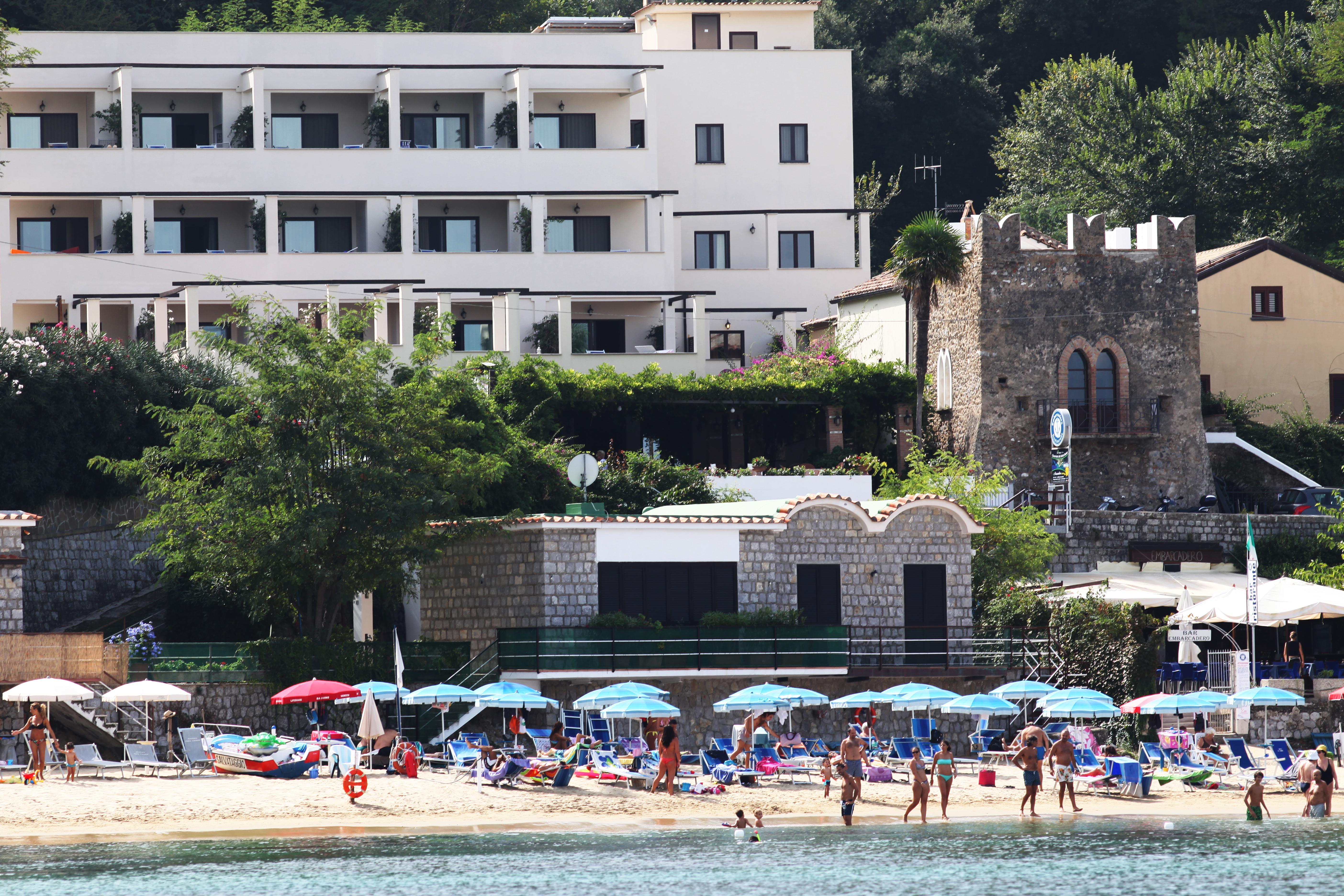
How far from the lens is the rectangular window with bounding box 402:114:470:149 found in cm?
6206

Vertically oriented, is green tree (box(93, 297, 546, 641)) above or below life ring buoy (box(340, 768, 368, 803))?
above

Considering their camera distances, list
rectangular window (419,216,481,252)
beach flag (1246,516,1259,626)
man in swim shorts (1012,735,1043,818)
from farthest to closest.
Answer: rectangular window (419,216,481,252) → beach flag (1246,516,1259,626) → man in swim shorts (1012,735,1043,818)

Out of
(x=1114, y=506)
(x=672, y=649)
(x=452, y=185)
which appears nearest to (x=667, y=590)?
(x=672, y=649)

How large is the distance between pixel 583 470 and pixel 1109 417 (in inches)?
675

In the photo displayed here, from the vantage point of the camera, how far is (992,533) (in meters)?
43.7

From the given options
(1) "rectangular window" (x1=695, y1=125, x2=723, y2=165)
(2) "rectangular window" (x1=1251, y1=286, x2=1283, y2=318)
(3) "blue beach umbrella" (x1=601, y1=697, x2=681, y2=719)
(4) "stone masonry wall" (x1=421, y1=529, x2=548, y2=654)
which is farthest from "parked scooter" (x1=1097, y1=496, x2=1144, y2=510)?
(3) "blue beach umbrella" (x1=601, y1=697, x2=681, y2=719)

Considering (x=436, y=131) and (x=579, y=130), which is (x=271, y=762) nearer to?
(x=436, y=131)

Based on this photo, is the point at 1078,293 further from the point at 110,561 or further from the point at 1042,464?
the point at 110,561

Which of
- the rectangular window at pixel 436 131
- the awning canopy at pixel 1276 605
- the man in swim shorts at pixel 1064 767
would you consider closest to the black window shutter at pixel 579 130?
the rectangular window at pixel 436 131

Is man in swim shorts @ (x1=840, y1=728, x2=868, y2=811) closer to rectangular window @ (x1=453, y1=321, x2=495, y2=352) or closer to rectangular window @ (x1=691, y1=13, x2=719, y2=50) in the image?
rectangular window @ (x1=453, y1=321, x2=495, y2=352)

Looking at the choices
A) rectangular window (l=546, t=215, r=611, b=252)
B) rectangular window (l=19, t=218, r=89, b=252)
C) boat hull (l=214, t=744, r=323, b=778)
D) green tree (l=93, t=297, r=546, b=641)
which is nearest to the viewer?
boat hull (l=214, t=744, r=323, b=778)

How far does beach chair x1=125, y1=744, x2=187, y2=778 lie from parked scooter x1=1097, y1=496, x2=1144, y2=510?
2608 centimetres

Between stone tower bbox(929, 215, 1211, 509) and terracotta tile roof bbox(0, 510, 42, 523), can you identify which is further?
stone tower bbox(929, 215, 1211, 509)

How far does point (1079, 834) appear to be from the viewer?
31969 mm
